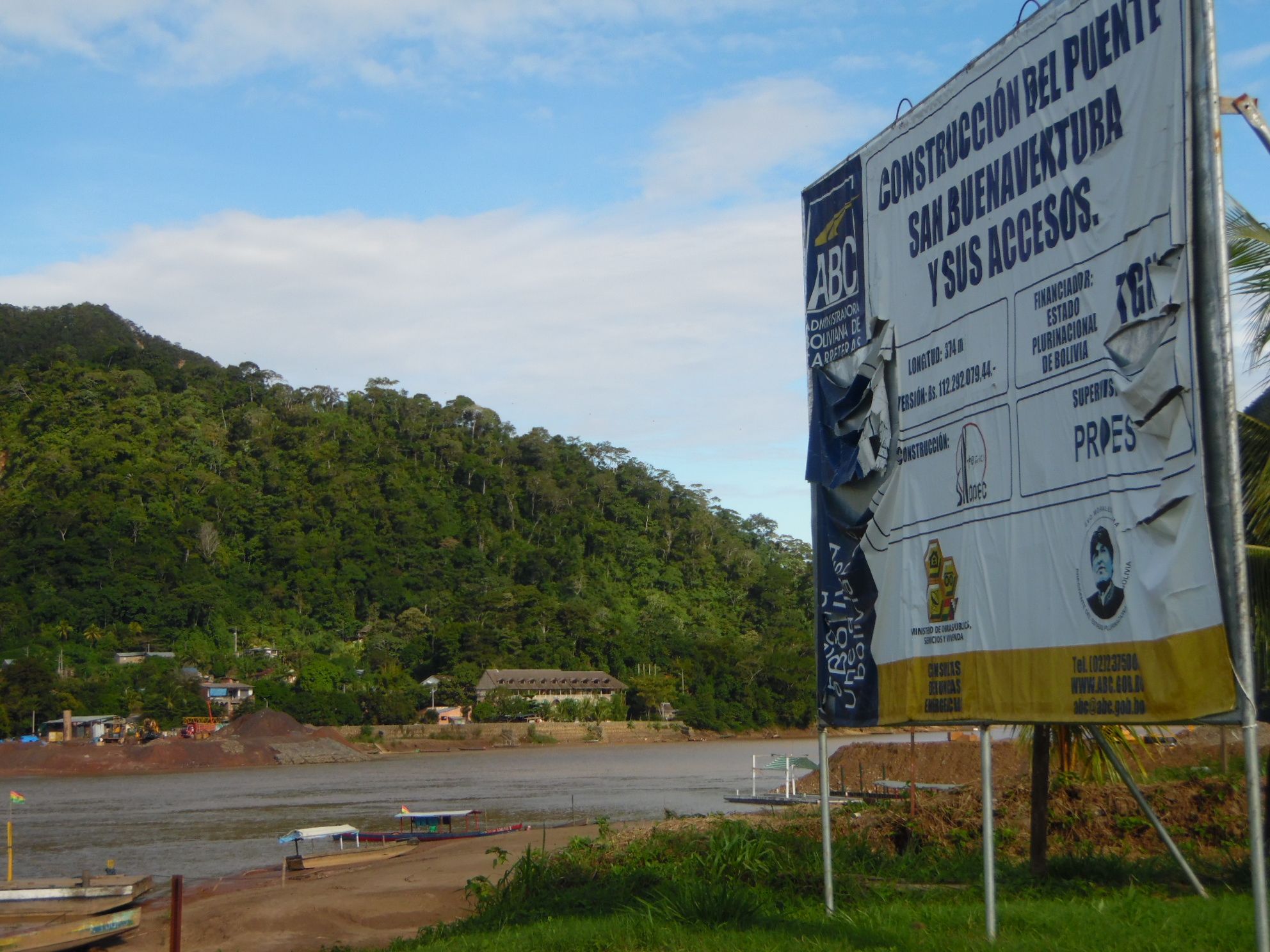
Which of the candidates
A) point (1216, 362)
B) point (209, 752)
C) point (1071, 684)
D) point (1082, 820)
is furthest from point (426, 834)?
point (209, 752)

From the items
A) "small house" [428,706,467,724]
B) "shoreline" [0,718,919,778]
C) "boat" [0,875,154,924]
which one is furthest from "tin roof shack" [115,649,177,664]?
"boat" [0,875,154,924]

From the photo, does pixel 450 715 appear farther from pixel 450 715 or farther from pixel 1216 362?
pixel 1216 362

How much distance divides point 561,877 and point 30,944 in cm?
776

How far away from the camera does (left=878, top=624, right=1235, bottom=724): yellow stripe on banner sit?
15.0 ft

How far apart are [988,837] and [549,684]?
81.7 metres

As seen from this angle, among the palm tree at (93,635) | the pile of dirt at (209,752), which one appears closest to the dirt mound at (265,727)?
the pile of dirt at (209,752)

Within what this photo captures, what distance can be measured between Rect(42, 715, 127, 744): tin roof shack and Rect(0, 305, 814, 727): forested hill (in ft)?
8.45

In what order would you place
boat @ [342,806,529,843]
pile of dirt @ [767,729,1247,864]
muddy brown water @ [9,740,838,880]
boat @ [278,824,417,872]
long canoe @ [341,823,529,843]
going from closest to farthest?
pile of dirt @ [767,729,1247,864] < boat @ [278,824,417,872] < long canoe @ [341,823,529,843] < boat @ [342,806,529,843] < muddy brown water @ [9,740,838,880]

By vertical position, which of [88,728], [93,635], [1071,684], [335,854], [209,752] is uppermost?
[93,635]

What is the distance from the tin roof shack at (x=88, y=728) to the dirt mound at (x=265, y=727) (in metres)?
6.24

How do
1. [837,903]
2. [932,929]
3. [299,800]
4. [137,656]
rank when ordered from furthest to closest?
[137,656] → [299,800] → [837,903] → [932,929]

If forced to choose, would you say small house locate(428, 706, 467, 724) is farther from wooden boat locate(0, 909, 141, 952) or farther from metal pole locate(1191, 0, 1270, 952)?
metal pole locate(1191, 0, 1270, 952)

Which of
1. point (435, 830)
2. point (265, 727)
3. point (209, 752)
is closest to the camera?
point (435, 830)

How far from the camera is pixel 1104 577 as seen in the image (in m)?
5.14
